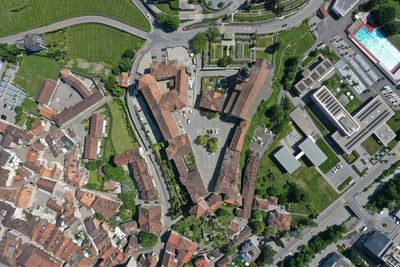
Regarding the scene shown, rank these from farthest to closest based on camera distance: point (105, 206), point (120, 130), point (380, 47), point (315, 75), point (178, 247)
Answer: point (120, 130), point (105, 206), point (178, 247), point (380, 47), point (315, 75)

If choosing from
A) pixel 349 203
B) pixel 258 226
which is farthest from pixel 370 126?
pixel 258 226

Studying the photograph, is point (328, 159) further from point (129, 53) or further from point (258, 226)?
point (129, 53)

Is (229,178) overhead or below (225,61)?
below

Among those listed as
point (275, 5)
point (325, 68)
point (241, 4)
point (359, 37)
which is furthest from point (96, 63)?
point (359, 37)

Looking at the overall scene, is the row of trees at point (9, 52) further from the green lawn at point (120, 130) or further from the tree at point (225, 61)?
the tree at point (225, 61)

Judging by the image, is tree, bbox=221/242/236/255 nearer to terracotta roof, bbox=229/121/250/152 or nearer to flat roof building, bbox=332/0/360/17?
terracotta roof, bbox=229/121/250/152
